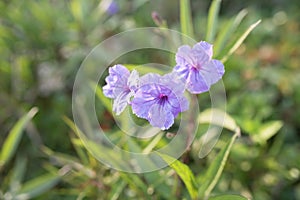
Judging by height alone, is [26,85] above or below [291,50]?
above

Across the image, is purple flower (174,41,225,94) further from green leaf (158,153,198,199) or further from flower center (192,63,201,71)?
green leaf (158,153,198,199)

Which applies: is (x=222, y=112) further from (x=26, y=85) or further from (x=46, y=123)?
(x=26, y=85)

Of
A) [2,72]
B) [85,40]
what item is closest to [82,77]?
[85,40]

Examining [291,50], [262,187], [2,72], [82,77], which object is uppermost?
[2,72]

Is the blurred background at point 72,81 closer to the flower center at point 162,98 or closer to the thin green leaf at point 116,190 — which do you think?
the thin green leaf at point 116,190

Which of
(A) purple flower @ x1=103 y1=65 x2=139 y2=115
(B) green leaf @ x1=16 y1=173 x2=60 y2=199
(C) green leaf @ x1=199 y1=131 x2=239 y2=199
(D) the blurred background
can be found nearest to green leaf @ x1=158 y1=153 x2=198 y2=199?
(C) green leaf @ x1=199 y1=131 x2=239 y2=199

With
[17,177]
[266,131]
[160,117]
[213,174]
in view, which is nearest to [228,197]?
[213,174]

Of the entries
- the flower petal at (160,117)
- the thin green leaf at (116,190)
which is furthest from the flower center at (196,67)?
the thin green leaf at (116,190)
